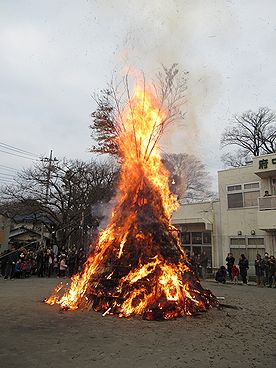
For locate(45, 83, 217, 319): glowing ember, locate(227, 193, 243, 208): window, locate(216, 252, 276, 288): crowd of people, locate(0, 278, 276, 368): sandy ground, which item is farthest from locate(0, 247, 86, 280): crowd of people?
locate(227, 193, 243, 208): window

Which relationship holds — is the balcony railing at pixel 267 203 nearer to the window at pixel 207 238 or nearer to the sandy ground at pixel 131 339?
the window at pixel 207 238

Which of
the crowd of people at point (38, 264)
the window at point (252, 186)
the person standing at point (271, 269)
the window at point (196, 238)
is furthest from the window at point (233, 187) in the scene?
the crowd of people at point (38, 264)

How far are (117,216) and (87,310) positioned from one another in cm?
361

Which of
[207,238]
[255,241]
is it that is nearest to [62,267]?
[207,238]

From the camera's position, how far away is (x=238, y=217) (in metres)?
22.9

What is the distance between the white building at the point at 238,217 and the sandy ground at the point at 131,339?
12404 millimetres

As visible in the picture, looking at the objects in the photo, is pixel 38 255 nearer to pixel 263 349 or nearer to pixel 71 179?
pixel 71 179

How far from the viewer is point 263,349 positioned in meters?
6.03

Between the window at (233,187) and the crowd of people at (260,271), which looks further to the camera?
the window at (233,187)

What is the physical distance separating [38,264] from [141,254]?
11558 mm

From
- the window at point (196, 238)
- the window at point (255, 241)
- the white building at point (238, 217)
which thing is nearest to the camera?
the white building at point (238, 217)

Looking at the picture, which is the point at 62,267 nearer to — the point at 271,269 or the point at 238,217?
the point at 271,269

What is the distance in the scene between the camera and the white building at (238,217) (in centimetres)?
2094

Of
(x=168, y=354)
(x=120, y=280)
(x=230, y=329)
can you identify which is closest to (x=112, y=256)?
(x=120, y=280)
